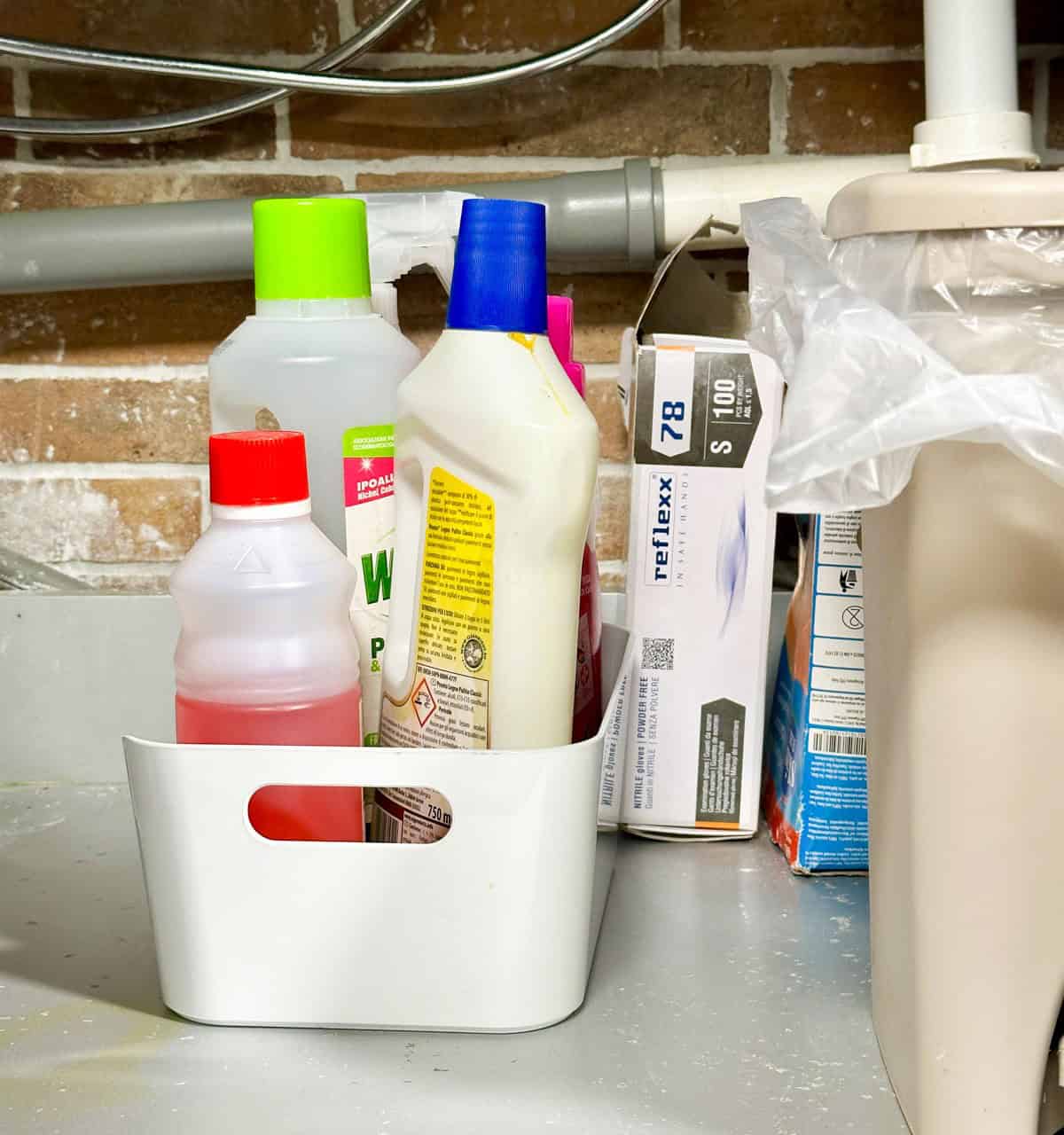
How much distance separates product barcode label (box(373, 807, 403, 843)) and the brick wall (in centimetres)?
39

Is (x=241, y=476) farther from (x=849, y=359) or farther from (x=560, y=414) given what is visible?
(x=849, y=359)

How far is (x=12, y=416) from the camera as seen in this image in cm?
93

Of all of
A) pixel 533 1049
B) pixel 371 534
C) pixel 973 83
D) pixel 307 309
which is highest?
pixel 973 83

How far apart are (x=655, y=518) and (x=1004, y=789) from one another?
1.02 feet

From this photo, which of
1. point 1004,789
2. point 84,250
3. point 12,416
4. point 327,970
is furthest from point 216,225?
point 1004,789

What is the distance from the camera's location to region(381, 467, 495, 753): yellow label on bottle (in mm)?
530

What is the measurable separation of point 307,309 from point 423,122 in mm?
347

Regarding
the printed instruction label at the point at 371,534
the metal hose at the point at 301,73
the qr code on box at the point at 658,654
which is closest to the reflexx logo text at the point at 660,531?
the qr code on box at the point at 658,654

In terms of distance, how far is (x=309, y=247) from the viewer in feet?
1.92

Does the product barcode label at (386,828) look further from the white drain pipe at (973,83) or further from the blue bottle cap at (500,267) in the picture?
the white drain pipe at (973,83)

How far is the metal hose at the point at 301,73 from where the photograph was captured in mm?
825

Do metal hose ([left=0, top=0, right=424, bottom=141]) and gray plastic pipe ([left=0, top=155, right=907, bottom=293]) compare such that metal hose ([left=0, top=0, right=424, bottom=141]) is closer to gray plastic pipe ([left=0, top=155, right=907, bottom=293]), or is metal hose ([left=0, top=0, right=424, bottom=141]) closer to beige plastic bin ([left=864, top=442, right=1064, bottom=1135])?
gray plastic pipe ([left=0, top=155, right=907, bottom=293])

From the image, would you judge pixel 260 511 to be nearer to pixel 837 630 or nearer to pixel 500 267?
pixel 500 267

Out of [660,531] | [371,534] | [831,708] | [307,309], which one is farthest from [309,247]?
[831,708]
